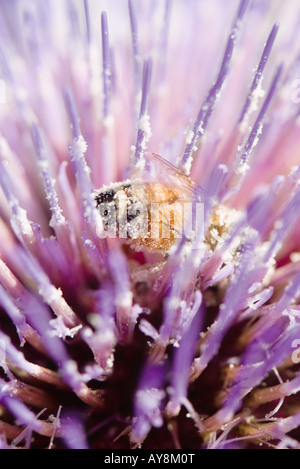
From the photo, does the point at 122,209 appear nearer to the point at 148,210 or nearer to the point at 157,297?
the point at 148,210

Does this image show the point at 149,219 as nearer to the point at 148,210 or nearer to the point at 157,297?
the point at 148,210

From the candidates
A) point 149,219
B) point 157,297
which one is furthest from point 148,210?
point 157,297

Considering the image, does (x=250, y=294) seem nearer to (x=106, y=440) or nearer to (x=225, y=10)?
(x=106, y=440)
